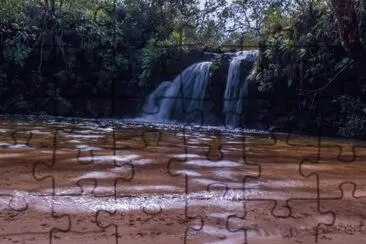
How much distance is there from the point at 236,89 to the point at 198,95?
2.88 ft

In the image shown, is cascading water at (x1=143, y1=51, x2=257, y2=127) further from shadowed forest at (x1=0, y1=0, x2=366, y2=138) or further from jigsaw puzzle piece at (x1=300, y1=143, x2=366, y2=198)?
jigsaw puzzle piece at (x1=300, y1=143, x2=366, y2=198)

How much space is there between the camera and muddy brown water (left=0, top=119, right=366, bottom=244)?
7.50ft

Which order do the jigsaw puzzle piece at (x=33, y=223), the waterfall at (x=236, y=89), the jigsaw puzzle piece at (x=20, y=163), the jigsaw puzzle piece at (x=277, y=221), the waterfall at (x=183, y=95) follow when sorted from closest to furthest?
the jigsaw puzzle piece at (x=33, y=223) < the jigsaw puzzle piece at (x=277, y=221) < the jigsaw puzzle piece at (x=20, y=163) < the waterfall at (x=236, y=89) < the waterfall at (x=183, y=95)

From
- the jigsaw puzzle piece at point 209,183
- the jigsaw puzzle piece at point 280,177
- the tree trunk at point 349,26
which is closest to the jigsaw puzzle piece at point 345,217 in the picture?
the jigsaw puzzle piece at point 280,177

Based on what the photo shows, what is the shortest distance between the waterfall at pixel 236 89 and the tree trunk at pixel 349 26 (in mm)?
2554

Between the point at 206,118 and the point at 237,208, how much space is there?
7448 millimetres

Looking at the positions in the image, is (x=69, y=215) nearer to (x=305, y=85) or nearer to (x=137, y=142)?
(x=137, y=142)

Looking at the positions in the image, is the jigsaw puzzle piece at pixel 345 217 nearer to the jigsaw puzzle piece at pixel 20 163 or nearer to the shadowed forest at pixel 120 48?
the jigsaw puzzle piece at pixel 20 163

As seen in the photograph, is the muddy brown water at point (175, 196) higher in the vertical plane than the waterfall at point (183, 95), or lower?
lower

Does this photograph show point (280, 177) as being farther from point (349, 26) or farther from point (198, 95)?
point (198, 95)

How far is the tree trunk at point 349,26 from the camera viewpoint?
6809 mm

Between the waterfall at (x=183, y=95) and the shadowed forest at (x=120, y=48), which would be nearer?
the shadowed forest at (x=120, y=48)

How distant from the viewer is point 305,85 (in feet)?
29.0

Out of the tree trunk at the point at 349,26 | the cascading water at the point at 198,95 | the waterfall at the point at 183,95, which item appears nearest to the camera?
the tree trunk at the point at 349,26
